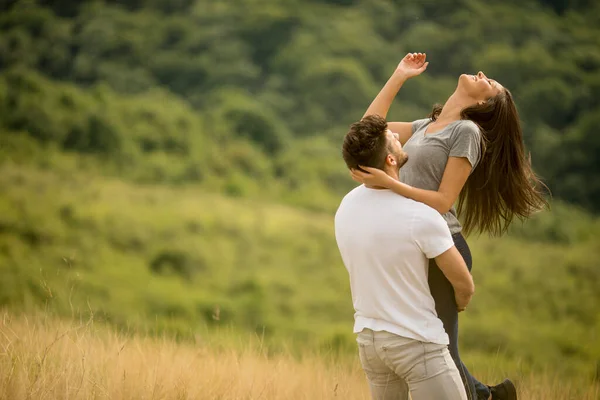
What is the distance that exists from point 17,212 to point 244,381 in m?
31.9

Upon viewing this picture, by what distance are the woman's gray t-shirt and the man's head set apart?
378 millimetres

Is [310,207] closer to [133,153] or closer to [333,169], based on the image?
[333,169]

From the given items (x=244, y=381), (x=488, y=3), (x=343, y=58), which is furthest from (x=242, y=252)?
(x=244, y=381)

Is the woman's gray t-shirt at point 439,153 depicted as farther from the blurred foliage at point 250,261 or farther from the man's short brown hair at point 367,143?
the blurred foliage at point 250,261

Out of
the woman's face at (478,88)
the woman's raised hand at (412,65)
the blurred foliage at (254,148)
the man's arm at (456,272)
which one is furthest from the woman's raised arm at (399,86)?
the blurred foliage at (254,148)

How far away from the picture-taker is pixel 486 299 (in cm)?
3622

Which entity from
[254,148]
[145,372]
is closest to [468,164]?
[145,372]

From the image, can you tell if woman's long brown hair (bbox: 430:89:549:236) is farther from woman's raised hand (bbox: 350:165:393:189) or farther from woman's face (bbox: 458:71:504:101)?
woman's raised hand (bbox: 350:165:393:189)

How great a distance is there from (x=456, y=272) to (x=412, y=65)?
105 centimetres

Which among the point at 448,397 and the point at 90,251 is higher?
the point at 448,397

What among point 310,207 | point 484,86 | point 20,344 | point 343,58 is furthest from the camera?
point 343,58

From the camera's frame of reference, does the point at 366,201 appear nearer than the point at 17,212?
Yes

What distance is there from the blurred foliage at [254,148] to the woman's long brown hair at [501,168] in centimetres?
2512

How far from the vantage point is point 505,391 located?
3104mm
